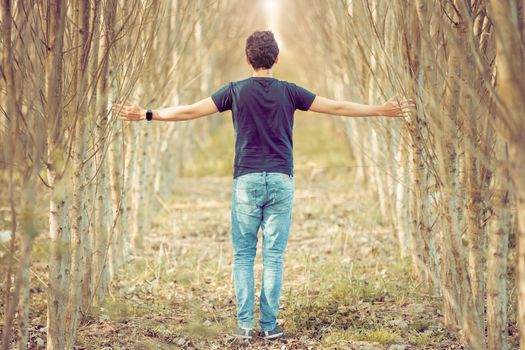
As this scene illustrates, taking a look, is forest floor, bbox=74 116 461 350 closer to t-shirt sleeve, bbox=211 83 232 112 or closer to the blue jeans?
the blue jeans

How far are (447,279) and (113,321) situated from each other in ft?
7.20

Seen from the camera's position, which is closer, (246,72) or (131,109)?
(131,109)

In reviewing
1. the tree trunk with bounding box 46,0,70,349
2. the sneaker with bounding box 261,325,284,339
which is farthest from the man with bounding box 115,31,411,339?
the tree trunk with bounding box 46,0,70,349

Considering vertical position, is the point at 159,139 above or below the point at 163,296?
above

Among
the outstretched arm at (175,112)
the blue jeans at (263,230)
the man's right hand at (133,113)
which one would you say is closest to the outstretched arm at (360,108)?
the blue jeans at (263,230)

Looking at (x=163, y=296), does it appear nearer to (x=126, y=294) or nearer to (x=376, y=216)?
(x=126, y=294)

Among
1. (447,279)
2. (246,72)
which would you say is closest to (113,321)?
(447,279)

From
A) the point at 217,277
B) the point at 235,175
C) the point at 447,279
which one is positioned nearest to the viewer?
the point at 447,279

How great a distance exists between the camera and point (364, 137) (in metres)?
11.0

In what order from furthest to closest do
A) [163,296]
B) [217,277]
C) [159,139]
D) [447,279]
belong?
1. [159,139]
2. [217,277]
3. [163,296]
4. [447,279]

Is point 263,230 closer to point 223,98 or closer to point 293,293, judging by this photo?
point 223,98

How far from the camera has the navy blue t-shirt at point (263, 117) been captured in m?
4.29

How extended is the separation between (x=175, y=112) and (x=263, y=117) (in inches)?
20.7

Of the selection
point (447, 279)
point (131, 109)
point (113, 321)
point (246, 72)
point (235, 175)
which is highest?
point (246, 72)
